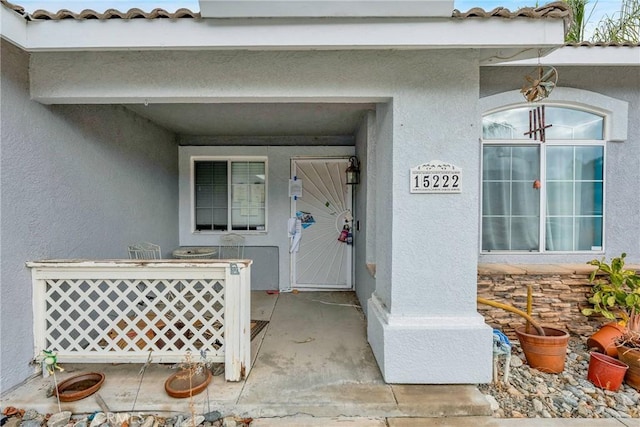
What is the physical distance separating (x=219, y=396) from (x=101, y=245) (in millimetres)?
2396

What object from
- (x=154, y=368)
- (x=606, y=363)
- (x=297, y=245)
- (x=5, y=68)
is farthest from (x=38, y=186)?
(x=606, y=363)

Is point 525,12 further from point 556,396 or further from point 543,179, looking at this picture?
point 556,396

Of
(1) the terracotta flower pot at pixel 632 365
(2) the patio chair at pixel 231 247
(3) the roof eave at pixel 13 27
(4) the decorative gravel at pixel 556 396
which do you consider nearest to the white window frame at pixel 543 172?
(1) the terracotta flower pot at pixel 632 365

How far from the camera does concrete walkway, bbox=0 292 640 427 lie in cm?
232

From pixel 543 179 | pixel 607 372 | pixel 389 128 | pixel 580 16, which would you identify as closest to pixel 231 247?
pixel 389 128

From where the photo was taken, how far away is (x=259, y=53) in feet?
8.68

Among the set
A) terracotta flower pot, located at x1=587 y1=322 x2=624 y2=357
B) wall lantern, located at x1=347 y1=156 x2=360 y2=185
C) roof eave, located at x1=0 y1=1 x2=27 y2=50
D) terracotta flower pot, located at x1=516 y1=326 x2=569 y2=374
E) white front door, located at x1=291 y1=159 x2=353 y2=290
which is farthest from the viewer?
white front door, located at x1=291 y1=159 x2=353 y2=290

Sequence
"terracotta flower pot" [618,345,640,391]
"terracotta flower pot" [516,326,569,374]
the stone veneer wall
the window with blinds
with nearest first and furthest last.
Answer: "terracotta flower pot" [618,345,640,391]
"terracotta flower pot" [516,326,569,374]
the stone veneer wall
the window with blinds

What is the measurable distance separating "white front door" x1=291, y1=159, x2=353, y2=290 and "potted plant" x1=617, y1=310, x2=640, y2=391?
3.65 meters

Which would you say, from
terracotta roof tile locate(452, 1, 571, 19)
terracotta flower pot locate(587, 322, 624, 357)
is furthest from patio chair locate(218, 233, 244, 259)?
terracotta flower pot locate(587, 322, 624, 357)

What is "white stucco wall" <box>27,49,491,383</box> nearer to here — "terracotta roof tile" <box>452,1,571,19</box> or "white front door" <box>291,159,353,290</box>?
"terracotta roof tile" <box>452,1,571,19</box>

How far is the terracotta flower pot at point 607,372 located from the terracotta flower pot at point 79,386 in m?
4.56

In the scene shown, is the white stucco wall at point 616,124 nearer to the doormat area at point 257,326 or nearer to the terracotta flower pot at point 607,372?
the terracotta flower pot at point 607,372

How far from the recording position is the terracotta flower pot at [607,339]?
306cm
